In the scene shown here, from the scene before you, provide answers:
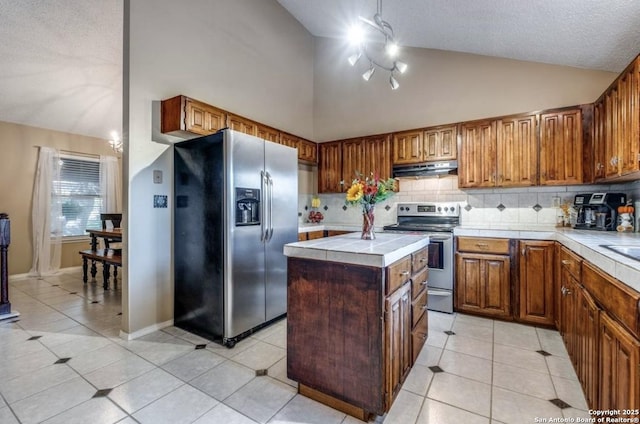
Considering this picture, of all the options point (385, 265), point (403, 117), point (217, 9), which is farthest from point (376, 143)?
point (385, 265)

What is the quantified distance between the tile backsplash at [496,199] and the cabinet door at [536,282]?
766 mm

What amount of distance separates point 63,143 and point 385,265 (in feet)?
22.3

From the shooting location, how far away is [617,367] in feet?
3.95

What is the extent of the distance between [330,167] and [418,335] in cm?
307

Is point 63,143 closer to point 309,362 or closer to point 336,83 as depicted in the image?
point 336,83

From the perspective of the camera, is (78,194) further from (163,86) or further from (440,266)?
(440,266)

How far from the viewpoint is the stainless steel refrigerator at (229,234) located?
257cm

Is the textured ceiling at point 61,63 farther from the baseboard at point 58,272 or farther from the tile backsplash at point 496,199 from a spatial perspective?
the tile backsplash at point 496,199

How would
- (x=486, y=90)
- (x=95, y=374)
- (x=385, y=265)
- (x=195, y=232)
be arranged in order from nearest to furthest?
1. (x=385, y=265)
2. (x=95, y=374)
3. (x=195, y=232)
4. (x=486, y=90)

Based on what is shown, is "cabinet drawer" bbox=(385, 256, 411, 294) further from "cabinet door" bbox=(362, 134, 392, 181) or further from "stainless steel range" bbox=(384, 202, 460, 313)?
"cabinet door" bbox=(362, 134, 392, 181)

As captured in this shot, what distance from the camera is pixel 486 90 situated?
3.70 metres

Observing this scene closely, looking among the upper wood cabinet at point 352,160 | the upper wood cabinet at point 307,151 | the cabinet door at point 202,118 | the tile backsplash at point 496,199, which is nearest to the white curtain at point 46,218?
the cabinet door at point 202,118

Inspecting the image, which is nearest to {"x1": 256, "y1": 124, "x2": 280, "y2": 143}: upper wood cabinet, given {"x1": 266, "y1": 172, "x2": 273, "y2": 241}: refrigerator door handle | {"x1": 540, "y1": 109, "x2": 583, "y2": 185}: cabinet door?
{"x1": 266, "y1": 172, "x2": 273, "y2": 241}: refrigerator door handle

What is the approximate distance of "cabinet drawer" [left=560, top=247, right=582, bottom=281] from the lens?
1921mm
